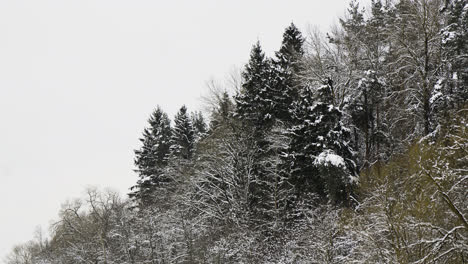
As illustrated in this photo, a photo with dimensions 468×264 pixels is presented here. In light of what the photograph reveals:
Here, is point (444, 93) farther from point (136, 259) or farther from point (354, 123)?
point (136, 259)

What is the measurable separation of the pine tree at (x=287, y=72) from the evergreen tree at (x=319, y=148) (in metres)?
2.54

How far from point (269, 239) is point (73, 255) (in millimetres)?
27185

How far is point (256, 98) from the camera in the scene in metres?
24.9

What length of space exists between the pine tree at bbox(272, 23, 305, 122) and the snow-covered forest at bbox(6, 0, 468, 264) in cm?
11

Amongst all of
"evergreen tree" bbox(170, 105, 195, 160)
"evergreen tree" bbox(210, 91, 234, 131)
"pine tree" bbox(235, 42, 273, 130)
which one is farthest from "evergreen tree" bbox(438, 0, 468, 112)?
"evergreen tree" bbox(170, 105, 195, 160)

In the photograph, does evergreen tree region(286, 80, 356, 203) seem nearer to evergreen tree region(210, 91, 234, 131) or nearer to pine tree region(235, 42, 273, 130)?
pine tree region(235, 42, 273, 130)

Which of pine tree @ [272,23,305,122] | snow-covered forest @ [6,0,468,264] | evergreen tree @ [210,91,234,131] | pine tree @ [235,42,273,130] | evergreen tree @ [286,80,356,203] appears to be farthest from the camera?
evergreen tree @ [210,91,234,131]

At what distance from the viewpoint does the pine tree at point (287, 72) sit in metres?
25.3

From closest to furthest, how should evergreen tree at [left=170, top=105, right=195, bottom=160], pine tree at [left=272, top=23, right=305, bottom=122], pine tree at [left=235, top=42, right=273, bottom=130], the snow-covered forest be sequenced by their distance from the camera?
the snow-covered forest
pine tree at [left=235, top=42, right=273, bottom=130]
pine tree at [left=272, top=23, right=305, bottom=122]
evergreen tree at [left=170, top=105, right=195, bottom=160]

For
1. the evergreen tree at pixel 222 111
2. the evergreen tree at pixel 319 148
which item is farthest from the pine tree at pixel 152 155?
the evergreen tree at pixel 319 148

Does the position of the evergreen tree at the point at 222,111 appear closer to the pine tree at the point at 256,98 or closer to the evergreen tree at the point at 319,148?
the pine tree at the point at 256,98

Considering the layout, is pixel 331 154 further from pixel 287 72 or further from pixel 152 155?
pixel 152 155

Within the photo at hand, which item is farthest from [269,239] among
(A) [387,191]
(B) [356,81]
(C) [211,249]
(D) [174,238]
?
(B) [356,81]

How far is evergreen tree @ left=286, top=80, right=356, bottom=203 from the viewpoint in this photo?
1894 cm
